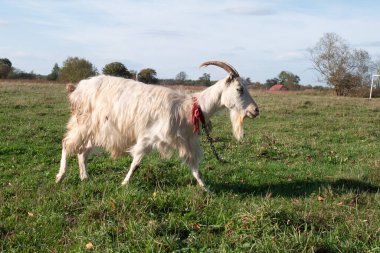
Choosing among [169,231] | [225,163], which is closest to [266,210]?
[169,231]

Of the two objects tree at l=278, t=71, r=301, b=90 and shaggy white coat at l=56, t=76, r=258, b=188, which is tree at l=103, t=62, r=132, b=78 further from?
tree at l=278, t=71, r=301, b=90

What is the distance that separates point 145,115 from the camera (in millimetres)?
6852

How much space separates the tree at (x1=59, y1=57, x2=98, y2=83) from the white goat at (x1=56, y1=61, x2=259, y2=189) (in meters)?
35.8

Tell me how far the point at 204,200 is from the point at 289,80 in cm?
5198

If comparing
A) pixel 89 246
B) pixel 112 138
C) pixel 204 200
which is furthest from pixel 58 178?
pixel 89 246

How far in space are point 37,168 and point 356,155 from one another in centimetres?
639

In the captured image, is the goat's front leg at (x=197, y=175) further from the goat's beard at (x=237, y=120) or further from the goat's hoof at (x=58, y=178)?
the goat's hoof at (x=58, y=178)

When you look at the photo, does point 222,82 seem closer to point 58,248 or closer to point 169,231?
point 169,231

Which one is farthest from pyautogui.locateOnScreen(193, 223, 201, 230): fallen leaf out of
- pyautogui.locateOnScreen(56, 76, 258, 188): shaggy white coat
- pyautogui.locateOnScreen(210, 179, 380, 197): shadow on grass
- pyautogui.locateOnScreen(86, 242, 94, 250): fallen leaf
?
pyautogui.locateOnScreen(56, 76, 258, 188): shaggy white coat

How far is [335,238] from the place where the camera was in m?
4.16

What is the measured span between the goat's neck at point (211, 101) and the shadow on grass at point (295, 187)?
1075 millimetres

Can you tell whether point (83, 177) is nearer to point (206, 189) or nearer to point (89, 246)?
point (206, 189)

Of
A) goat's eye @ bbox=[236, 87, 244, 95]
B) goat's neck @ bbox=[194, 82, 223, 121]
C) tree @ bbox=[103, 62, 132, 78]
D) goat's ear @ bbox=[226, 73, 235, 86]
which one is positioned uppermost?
tree @ bbox=[103, 62, 132, 78]

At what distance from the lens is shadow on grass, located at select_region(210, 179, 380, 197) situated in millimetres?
6832
